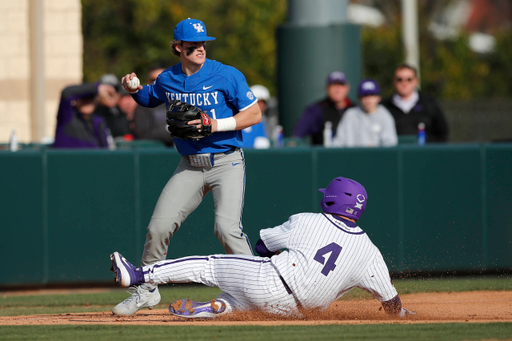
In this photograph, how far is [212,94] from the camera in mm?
6027

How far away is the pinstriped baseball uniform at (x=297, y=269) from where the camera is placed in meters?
5.52

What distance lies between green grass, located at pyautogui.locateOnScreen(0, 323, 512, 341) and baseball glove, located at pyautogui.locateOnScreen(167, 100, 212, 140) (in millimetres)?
1324

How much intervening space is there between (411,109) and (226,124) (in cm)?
465

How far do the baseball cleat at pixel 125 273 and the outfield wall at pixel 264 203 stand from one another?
3110 millimetres

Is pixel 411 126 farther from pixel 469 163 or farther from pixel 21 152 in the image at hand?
pixel 21 152

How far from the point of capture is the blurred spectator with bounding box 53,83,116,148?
28.3ft

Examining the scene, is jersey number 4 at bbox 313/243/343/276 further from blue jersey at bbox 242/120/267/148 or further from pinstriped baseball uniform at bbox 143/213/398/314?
blue jersey at bbox 242/120/267/148

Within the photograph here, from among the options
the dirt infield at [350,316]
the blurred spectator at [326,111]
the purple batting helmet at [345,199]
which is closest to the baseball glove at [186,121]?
the purple batting helmet at [345,199]

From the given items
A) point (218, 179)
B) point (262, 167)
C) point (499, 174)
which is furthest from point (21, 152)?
point (499, 174)

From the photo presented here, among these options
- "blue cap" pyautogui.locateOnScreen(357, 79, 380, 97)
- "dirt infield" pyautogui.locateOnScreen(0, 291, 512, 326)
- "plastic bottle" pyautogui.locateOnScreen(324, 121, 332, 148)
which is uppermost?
"blue cap" pyautogui.locateOnScreen(357, 79, 380, 97)

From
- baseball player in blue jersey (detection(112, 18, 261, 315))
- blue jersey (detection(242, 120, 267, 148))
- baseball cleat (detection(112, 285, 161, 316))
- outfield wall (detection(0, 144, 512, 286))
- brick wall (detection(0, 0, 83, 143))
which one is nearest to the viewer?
baseball player in blue jersey (detection(112, 18, 261, 315))

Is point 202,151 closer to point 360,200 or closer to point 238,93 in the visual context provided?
point 238,93

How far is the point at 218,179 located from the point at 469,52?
24.1 m

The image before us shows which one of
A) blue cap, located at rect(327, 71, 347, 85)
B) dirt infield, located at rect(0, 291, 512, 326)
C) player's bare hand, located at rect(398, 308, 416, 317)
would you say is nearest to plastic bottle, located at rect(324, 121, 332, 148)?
blue cap, located at rect(327, 71, 347, 85)
